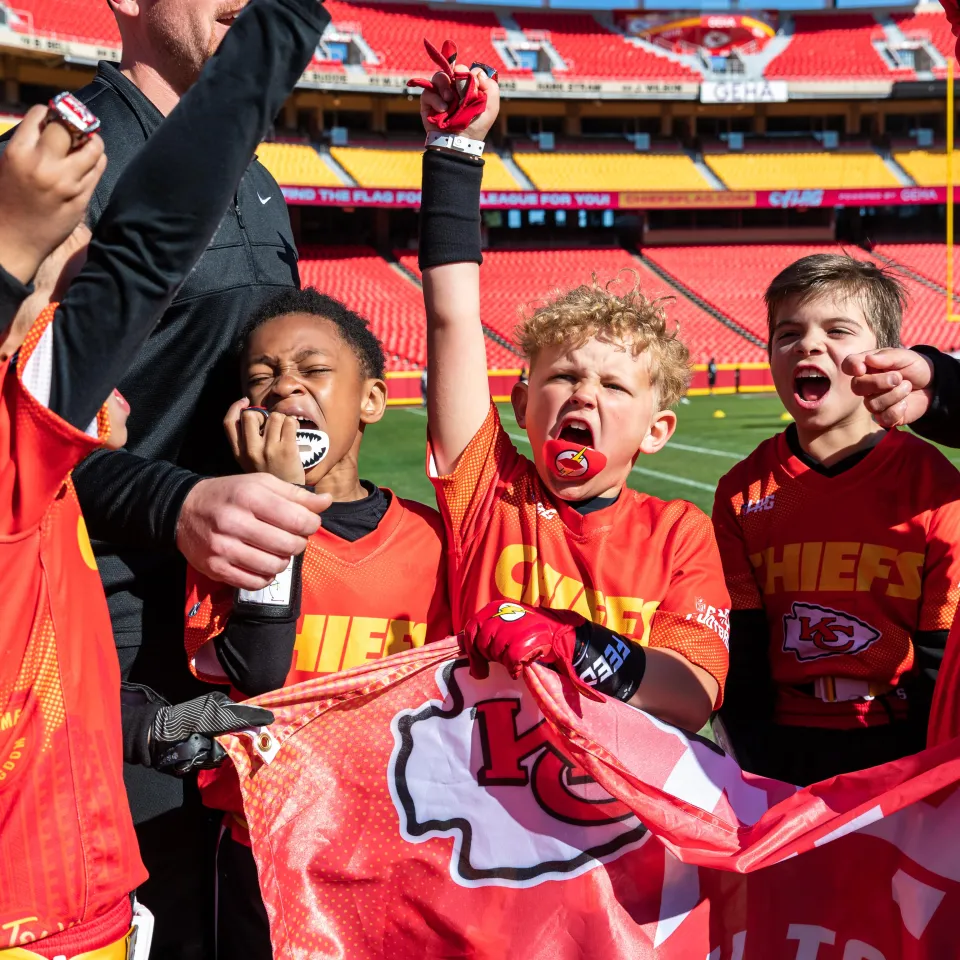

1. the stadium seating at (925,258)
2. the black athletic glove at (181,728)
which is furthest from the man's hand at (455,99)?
the stadium seating at (925,258)

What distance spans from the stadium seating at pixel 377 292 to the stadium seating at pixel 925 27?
944 inches

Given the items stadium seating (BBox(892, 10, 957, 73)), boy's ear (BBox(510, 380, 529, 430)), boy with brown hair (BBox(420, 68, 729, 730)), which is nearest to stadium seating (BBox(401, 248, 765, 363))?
stadium seating (BBox(892, 10, 957, 73))

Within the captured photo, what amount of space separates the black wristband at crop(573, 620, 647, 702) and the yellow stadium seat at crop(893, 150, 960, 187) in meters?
37.5

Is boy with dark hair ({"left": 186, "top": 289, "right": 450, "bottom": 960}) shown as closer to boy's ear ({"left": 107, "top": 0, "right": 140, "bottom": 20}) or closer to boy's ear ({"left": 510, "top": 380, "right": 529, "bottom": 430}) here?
boy's ear ({"left": 510, "top": 380, "right": 529, "bottom": 430})

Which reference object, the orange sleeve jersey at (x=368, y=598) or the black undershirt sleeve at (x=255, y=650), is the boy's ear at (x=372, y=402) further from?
the black undershirt sleeve at (x=255, y=650)

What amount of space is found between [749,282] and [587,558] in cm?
3227

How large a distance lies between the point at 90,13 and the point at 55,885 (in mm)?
34149

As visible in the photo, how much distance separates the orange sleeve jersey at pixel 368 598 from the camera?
1.99 m

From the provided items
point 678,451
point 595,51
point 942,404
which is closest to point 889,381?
point 942,404

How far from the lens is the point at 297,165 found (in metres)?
31.7

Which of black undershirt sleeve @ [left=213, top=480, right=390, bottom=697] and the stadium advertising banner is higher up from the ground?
the stadium advertising banner

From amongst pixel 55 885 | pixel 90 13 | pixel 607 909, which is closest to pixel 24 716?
pixel 55 885

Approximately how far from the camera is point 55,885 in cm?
138

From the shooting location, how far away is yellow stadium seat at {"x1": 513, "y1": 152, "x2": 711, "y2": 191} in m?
33.9
